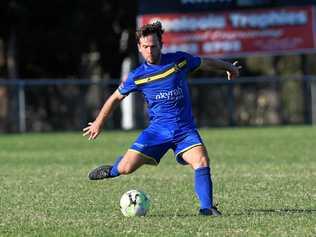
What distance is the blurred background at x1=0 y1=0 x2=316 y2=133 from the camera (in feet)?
98.3

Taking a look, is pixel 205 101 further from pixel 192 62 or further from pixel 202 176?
pixel 202 176

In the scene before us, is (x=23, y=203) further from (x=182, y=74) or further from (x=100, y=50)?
(x=100, y=50)

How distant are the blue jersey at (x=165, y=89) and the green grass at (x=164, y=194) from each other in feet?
2.97

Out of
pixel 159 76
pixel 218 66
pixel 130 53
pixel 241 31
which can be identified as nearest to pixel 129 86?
pixel 159 76

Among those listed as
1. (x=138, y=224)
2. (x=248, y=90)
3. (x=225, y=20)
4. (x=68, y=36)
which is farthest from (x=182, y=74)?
(x=68, y=36)

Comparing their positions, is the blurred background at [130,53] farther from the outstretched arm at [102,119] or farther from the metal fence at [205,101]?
the outstretched arm at [102,119]

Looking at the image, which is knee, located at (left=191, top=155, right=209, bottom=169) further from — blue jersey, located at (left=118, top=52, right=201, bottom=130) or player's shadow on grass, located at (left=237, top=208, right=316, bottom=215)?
player's shadow on grass, located at (left=237, top=208, right=316, bottom=215)

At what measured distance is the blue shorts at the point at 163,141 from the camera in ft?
30.1

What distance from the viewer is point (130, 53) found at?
1529 inches

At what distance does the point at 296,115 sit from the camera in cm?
3375

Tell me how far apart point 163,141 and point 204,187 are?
630 millimetres

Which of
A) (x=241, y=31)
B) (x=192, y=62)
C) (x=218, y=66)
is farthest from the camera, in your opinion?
(x=241, y=31)

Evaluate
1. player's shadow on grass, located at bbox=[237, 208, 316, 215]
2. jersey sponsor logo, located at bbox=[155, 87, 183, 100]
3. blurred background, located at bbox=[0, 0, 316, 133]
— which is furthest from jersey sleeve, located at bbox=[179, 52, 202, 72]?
blurred background, located at bbox=[0, 0, 316, 133]

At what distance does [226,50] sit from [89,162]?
45.1 feet
